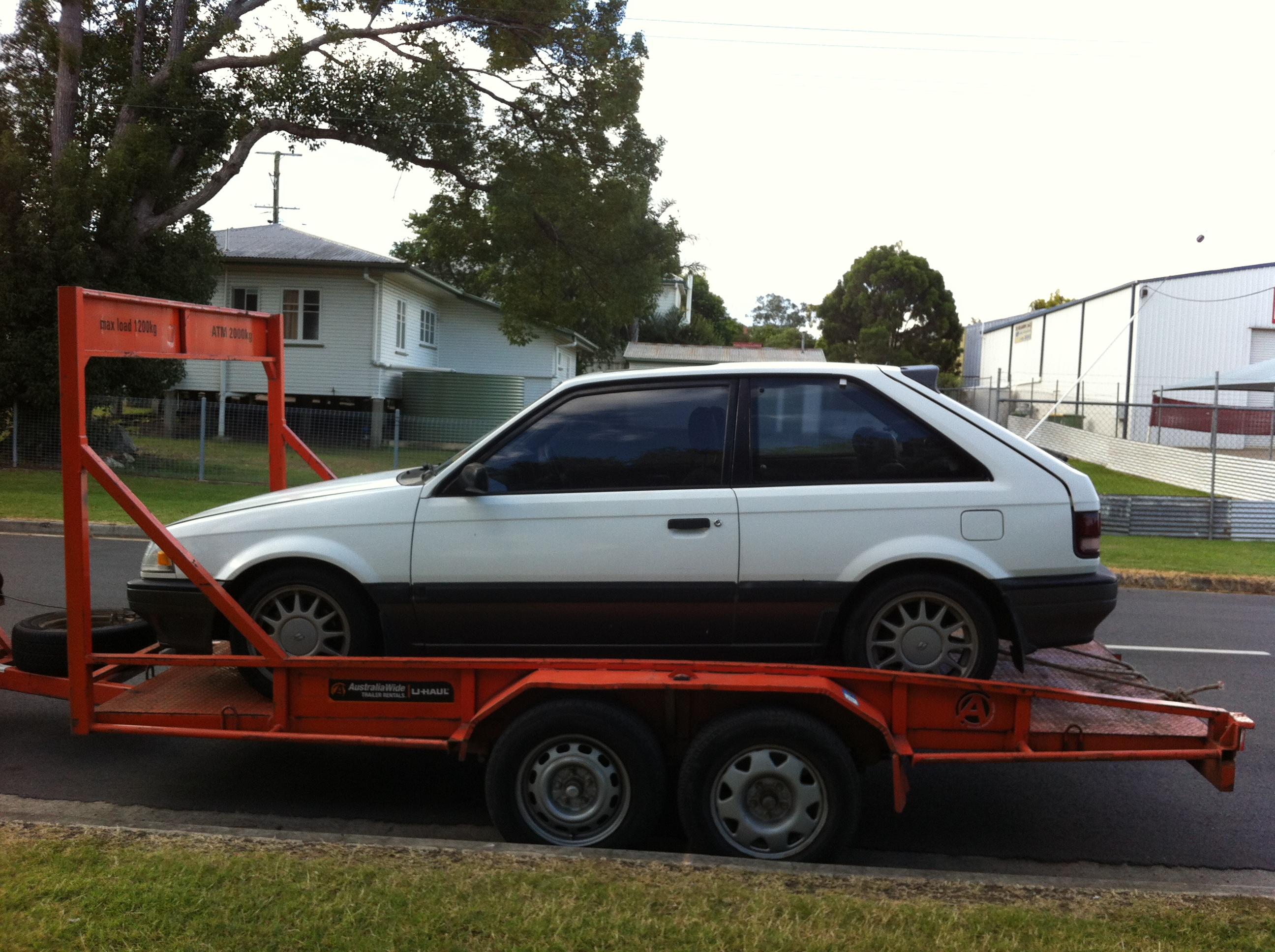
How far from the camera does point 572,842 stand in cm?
426

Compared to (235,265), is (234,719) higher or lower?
lower

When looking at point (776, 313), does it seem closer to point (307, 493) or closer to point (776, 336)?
point (776, 336)

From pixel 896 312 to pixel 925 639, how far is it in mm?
56054

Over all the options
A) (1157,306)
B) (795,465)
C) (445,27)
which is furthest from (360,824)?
(1157,306)

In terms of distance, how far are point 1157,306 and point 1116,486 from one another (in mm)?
12001

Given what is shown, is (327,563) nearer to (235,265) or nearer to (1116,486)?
(1116,486)

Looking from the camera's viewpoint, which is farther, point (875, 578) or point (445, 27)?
point (445, 27)

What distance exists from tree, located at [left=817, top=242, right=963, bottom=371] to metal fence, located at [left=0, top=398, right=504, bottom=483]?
39936mm

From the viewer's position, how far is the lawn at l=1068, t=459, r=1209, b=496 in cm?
2197

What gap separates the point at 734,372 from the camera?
4980 mm

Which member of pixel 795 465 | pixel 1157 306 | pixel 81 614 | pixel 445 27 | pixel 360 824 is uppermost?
pixel 445 27

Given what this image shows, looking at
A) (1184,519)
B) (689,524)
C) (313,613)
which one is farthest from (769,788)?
(1184,519)

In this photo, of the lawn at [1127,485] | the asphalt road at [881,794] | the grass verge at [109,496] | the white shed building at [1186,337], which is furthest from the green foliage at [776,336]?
the asphalt road at [881,794]

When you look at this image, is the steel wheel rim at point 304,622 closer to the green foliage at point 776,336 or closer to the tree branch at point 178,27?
the tree branch at point 178,27
